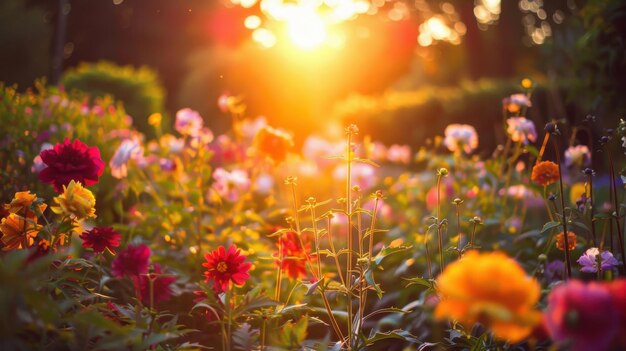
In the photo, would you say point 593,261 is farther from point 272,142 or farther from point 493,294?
point 272,142

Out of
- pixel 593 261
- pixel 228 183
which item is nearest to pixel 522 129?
pixel 593 261

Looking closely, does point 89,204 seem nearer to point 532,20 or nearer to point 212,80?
point 212,80

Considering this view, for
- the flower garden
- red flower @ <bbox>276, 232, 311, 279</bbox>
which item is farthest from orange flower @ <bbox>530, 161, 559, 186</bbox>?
red flower @ <bbox>276, 232, 311, 279</bbox>

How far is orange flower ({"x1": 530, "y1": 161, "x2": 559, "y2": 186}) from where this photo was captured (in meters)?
2.04

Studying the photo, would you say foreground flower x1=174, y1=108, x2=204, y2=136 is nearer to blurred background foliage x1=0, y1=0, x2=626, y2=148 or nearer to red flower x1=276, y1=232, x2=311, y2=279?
red flower x1=276, y1=232, x2=311, y2=279

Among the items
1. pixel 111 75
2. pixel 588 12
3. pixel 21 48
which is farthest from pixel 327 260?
pixel 21 48

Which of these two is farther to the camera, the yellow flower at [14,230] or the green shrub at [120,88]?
the green shrub at [120,88]

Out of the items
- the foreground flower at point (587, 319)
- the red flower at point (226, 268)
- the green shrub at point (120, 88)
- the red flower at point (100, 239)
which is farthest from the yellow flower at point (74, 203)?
the green shrub at point (120, 88)

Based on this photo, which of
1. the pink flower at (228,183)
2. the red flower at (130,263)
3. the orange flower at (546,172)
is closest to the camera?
the red flower at (130,263)

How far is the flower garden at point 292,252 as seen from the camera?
1.08 meters

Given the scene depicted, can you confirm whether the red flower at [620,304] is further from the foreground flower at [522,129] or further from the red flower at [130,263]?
the foreground flower at [522,129]

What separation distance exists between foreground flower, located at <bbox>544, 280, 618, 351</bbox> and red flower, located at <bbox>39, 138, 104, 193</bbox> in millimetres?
1414

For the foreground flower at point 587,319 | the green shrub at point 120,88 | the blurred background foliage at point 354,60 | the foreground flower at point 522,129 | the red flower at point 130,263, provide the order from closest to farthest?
the foreground flower at point 587,319
the red flower at point 130,263
the foreground flower at point 522,129
the blurred background foliage at point 354,60
the green shrub at point 120,88

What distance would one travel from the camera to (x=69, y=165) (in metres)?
1.79
